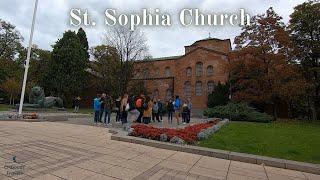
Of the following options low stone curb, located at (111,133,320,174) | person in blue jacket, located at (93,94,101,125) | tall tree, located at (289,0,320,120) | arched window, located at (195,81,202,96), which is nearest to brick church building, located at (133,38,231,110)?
arched window, located at (195,81,202,96)

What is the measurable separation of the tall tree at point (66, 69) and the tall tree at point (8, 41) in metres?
6.64

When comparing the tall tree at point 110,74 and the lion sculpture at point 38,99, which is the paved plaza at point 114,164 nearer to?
the lion sculpture at point 38,99

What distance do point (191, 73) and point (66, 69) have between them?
72.3 feet

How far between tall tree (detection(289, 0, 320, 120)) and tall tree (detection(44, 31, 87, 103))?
115 ft

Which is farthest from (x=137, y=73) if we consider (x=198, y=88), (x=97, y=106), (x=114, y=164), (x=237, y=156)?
(x=114, y=164)

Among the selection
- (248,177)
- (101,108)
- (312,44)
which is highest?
(312,44)

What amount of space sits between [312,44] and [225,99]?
1323 cm

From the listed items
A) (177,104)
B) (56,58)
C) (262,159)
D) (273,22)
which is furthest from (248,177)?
(56,58)

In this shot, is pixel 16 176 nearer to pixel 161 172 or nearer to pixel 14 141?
pixel 161 172

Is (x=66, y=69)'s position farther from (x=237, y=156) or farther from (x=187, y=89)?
(x=237, y=156)

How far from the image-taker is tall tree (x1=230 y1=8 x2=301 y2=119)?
32531 millimetres

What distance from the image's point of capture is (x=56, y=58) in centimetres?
5322

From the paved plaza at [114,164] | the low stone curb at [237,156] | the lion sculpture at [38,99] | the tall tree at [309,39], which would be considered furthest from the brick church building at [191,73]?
the paved plaza at [114,164]

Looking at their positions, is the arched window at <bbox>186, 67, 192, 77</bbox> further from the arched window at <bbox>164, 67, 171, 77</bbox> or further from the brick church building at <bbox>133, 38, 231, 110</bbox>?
the arched window at <bbox>164, 67, 171, 77</bbox>
